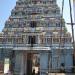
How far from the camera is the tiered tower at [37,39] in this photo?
66.5 feet

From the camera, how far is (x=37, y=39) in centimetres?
2086

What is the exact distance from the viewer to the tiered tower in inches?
798

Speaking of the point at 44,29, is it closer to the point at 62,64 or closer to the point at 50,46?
the point at 50,46

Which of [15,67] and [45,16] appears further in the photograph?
[45,16]

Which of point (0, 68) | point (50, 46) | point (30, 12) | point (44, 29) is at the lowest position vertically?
point (0, 68)

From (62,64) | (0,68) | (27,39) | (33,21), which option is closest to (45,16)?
(33,21)

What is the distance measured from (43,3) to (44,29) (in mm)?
2910

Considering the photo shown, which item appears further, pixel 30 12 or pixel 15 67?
pixel 30 12

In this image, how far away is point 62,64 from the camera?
66.2ft

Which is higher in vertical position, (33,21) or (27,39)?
(33,21)

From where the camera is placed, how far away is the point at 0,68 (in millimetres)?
20141

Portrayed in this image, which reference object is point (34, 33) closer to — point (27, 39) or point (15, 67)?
point (27, 39)

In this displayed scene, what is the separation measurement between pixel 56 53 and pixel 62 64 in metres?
1.13

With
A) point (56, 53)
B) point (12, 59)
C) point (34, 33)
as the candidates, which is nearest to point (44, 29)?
point (34, 33)
